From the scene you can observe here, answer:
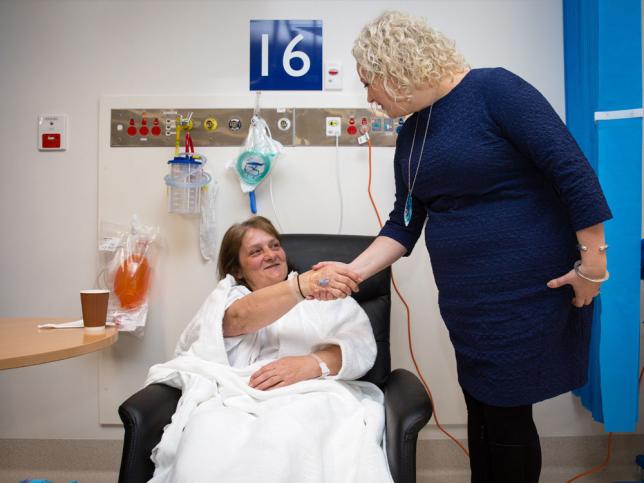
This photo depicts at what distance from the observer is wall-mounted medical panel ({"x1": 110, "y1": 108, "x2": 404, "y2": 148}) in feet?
6.76

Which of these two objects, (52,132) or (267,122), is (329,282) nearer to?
(267,122)

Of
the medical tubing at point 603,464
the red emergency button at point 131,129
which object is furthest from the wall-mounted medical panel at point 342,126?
the medical tubing at point 603,464

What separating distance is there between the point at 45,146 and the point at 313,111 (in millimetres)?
1193

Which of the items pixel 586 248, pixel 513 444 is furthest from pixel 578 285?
pixel 513 444

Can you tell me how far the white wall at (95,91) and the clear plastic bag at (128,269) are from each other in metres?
0.11

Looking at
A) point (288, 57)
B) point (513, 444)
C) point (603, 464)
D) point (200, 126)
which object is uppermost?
point (288, 57)

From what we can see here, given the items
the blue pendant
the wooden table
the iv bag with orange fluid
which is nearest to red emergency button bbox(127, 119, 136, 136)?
the iv bag with orange fluid

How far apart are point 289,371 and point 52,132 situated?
5.22 feet

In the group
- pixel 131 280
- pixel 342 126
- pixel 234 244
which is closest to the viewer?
pixel 234 244

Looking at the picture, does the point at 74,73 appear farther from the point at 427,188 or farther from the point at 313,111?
the point at 427,188

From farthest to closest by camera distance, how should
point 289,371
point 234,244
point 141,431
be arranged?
point 234,244 < point 289,371 < point 141,431

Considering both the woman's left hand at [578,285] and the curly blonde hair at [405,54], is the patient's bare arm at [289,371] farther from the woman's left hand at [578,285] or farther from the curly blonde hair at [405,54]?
the curly blonde hair at [405,54]

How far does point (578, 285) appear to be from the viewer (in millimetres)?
1053

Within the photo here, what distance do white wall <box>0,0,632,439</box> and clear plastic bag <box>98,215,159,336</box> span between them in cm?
11
